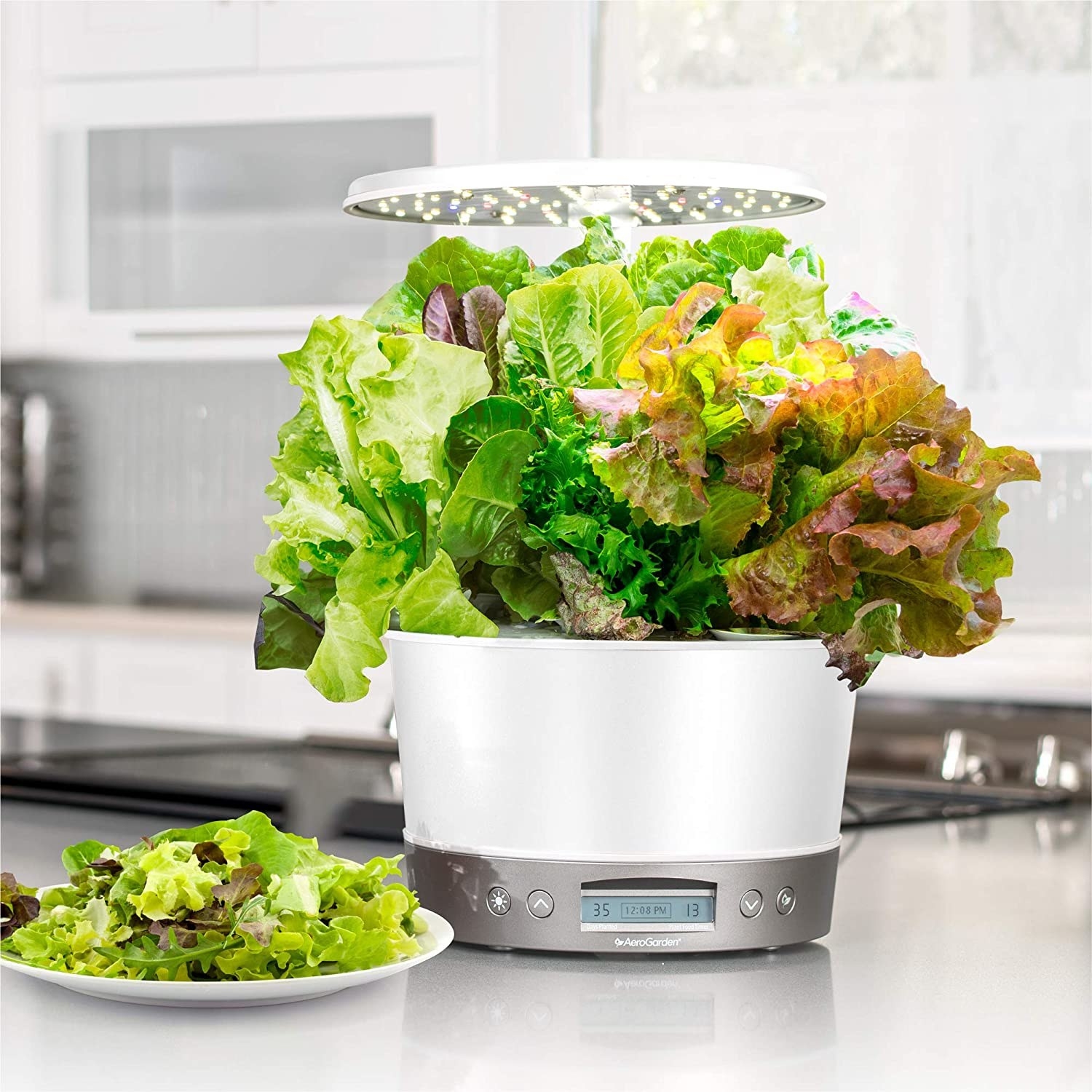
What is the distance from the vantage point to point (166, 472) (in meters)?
3.35

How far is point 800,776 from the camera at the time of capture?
0.85m

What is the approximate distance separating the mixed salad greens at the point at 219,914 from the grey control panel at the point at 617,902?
4 centimetres

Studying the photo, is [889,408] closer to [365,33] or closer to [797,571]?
[797,571]

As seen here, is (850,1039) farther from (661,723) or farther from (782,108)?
Result: (782,108)

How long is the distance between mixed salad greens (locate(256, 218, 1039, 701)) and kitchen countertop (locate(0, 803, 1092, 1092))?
0.56 ft

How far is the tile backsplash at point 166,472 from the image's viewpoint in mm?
3219

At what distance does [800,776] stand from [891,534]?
17 centimetres

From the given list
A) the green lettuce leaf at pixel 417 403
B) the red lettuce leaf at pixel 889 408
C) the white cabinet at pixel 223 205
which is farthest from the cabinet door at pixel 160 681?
the red lettuce leaf at pixel 889 408

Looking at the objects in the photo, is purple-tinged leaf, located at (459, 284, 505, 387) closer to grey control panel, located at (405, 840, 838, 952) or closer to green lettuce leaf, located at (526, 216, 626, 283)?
green lettuce leaf, located at (526, 216, 626, 283)

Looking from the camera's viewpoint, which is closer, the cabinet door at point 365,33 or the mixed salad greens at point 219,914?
the mixed salad greens at point 219,914

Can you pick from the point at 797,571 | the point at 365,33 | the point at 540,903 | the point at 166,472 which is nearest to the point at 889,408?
the point at 797,571

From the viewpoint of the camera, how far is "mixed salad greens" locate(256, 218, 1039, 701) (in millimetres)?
765

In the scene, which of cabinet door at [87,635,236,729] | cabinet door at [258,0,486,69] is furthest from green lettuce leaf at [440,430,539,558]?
cabinet door at [87,635,236,729]

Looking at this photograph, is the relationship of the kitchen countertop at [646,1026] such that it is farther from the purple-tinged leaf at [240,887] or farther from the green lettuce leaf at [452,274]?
the green lettuce leaf at [452,274]
